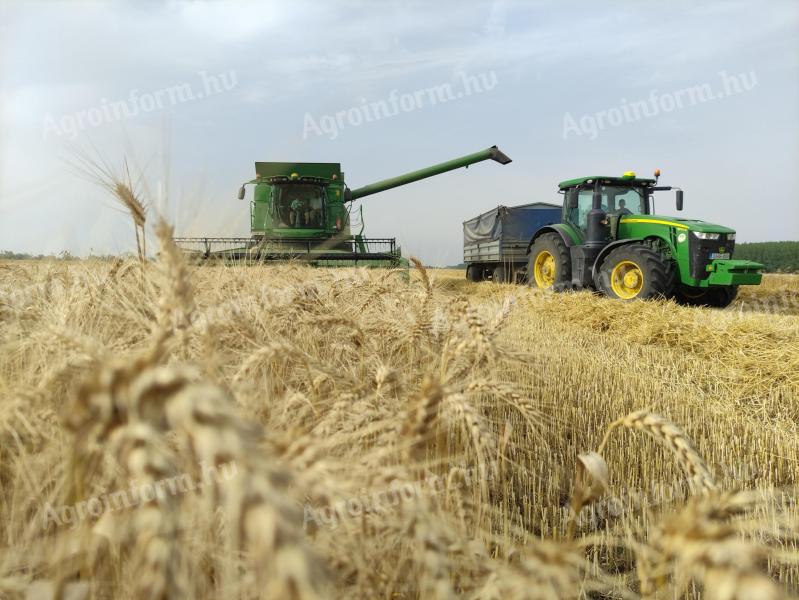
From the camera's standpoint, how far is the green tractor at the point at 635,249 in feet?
25.0

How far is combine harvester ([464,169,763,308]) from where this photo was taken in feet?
25.0

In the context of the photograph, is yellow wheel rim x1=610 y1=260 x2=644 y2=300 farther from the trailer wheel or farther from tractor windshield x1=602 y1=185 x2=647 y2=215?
the trailer wheel

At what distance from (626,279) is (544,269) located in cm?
238

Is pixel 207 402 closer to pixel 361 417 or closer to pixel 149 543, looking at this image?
pixel 149 543

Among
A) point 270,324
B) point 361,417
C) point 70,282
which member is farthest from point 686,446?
point 70,282

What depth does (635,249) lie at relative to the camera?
7773mm

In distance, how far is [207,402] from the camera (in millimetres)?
448

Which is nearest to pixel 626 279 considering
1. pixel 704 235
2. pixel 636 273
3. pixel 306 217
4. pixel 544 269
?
pixel 636 273

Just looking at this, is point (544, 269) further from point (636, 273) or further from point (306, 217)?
point (306, 217)

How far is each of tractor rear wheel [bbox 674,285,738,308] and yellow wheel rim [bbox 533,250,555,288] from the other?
225 centimetres

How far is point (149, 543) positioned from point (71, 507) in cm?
44

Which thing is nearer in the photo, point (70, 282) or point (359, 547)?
point (359, 547)

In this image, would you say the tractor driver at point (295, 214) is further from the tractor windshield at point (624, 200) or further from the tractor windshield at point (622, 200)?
the tractor windshield at point (624, 200)

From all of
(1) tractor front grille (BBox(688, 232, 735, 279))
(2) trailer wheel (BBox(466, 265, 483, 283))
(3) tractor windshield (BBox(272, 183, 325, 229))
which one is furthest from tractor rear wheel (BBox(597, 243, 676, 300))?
(2) trailer wheel (BBox(466, 265, 483, 283))
